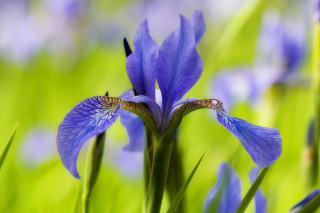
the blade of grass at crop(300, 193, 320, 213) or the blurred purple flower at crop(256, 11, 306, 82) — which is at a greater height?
the blurred purple flower at crop(256, 11, 306, 82)

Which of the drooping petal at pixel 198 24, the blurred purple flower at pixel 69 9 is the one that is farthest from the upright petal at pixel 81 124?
the blurred purple flower at pixel 69 9

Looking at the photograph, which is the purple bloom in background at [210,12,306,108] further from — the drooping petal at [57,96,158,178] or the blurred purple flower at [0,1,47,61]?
the blurred purple flower at [0,1,47,61]

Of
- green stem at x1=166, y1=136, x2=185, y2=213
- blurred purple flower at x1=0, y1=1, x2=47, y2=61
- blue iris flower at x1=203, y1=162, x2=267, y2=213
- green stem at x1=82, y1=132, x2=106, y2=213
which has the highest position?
blurred purple flower at x1=0, y1=1, x2=47, y2=61

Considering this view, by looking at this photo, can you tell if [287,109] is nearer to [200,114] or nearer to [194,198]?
[200,114]

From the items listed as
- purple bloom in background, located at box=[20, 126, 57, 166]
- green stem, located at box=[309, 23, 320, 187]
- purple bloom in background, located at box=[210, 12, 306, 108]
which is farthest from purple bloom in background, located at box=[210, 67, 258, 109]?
purple bloom in background, located at box=[20, 126, 57, 166]

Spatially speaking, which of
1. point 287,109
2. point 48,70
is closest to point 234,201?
point 287,109

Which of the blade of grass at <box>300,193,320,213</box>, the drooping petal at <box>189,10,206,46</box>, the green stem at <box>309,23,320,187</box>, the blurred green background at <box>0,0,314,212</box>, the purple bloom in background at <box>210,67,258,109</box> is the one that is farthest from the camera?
the purple bloom in background at <box>210,67,258,109</box>

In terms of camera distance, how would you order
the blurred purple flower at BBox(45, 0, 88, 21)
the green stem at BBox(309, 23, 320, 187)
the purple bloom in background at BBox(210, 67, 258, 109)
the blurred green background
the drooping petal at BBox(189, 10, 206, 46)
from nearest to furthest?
1. the drooping petal at BBox(189, 10, 206, 46)
2. the green stem at BBox(309, 23, 320, 187)
3. the blurred green background
4. the purple bloom in background at BBox(210, 67, 258, 109)
5. the blurred purple flower at BBox(45, 0, 88, 21)

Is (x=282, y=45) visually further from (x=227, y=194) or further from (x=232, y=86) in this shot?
(x=227, y=194)
